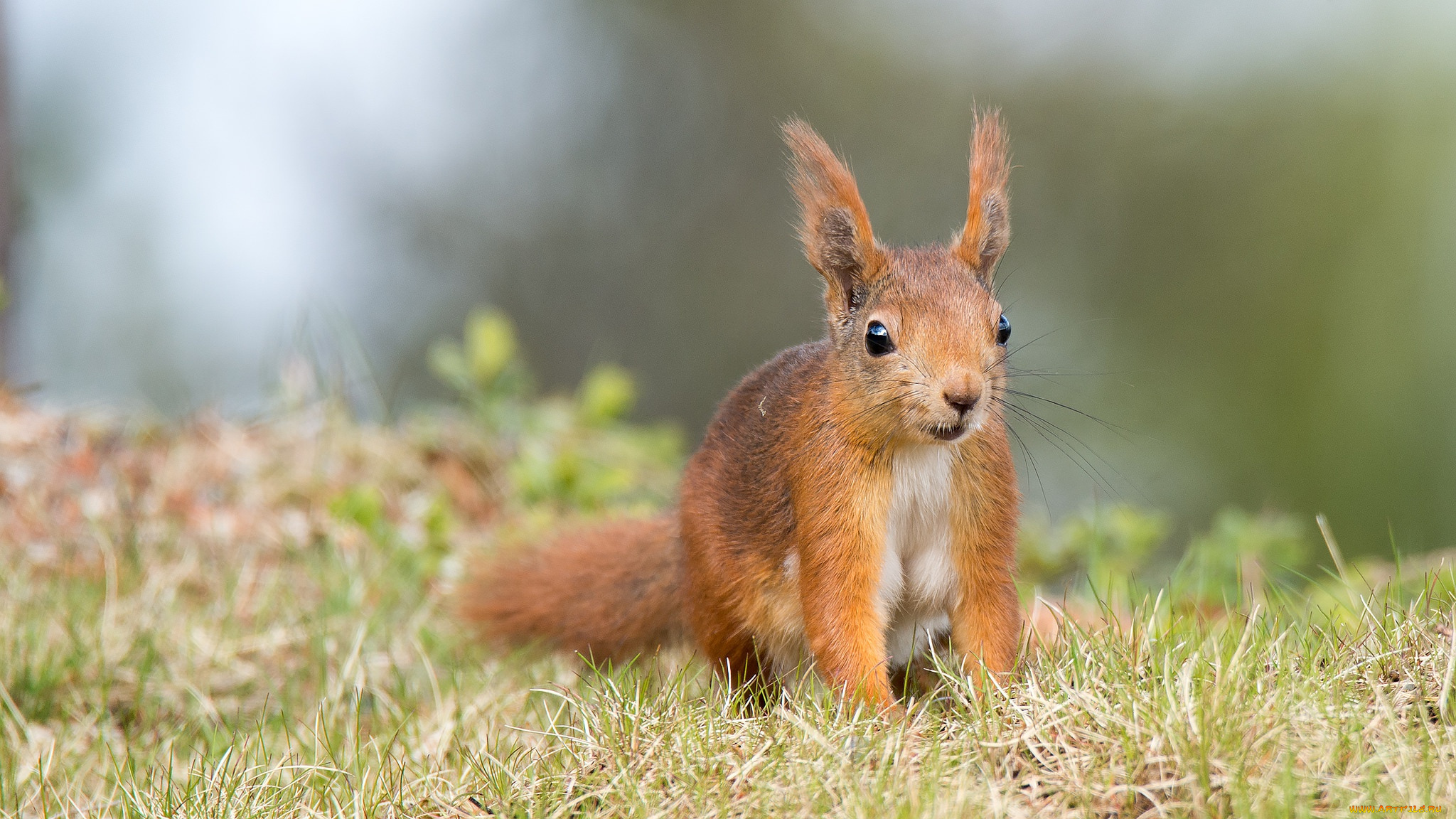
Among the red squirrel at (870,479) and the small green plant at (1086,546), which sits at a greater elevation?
the red squirrel at (870,479)

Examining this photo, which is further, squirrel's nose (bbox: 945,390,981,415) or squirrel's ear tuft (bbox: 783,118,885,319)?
squirrel's ear tuft (bbox: 783,118,885,319)

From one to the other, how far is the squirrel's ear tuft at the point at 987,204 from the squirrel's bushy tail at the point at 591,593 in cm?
96

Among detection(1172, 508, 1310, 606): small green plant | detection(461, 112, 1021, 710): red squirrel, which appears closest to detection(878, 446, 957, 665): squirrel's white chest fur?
detection(461, 112, 1021, 710): red squirrel

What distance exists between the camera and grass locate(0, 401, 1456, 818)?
62.6 inches

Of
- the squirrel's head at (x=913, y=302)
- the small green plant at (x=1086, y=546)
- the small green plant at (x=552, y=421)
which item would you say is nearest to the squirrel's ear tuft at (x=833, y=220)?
the squirrel's head at (x=913, y=302)

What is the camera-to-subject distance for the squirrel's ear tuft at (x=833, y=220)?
6.97ft

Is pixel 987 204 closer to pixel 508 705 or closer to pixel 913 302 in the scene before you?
pixel 913 302

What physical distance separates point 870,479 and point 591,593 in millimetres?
1064

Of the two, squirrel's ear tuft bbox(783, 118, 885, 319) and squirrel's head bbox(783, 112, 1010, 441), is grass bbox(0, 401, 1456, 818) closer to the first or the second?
squirrel's head bbox(783, 112, 1010, 441)

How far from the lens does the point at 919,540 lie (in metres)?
2.13

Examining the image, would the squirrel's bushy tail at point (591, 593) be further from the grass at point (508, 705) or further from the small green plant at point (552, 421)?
the small green plant at point (552, 421)

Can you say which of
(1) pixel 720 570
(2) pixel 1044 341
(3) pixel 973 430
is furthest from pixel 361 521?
(2) pixel 1044 341

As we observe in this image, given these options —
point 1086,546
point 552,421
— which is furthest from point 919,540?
point 552,421

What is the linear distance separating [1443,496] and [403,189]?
8196 mm
